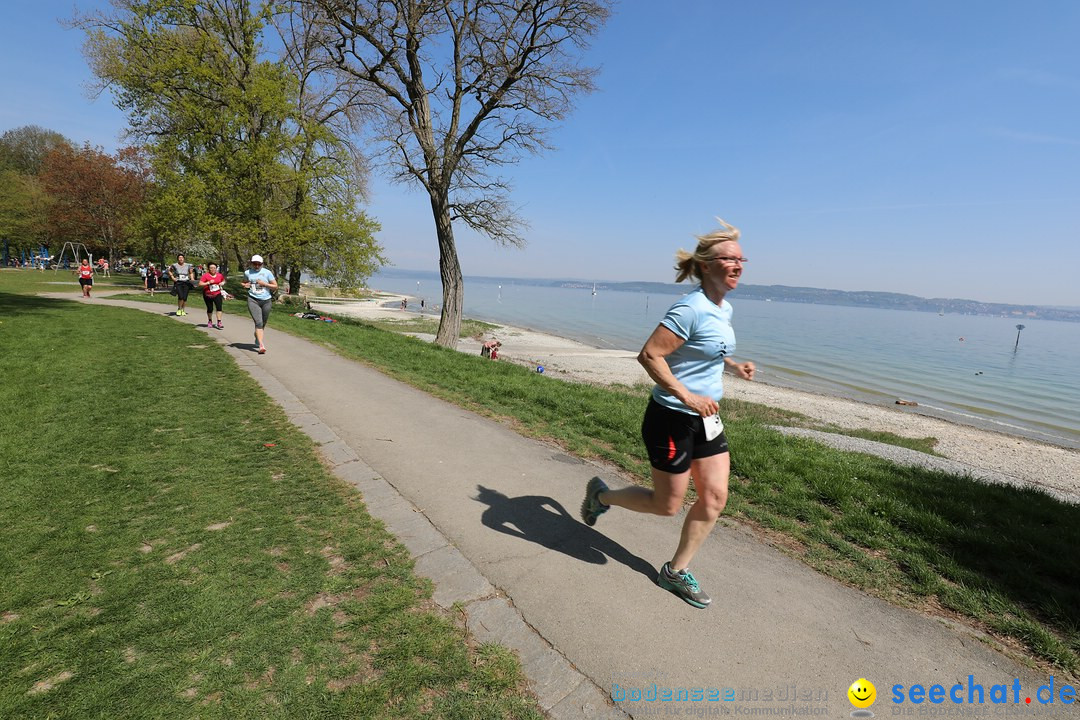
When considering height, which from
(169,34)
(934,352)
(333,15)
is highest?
(169,34)

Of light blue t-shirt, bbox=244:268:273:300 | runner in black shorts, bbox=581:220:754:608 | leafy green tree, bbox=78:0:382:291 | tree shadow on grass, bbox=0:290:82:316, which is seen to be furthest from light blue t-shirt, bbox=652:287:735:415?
leafy green tree, bbox=78:0:382:291

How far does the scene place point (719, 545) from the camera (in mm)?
3561

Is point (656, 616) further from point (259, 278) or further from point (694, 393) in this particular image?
point (259, 278)

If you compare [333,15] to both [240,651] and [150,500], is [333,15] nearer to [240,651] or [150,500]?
[150,500]

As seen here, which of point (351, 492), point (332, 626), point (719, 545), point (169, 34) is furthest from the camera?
point (169, 34)

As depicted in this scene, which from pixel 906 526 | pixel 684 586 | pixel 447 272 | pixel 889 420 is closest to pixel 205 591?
pixel 684 586

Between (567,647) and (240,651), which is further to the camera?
(567,647)

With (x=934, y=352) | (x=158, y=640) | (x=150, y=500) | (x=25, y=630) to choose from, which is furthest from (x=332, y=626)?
(x=934, y=352)

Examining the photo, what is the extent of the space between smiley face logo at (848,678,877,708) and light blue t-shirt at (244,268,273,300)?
10262 mm

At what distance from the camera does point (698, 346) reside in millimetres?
2686

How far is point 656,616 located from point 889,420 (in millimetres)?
18968

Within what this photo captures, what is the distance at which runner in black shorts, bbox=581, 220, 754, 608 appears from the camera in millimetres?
2629

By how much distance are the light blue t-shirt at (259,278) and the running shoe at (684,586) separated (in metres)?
9.25

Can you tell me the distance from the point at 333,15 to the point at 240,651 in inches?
643
